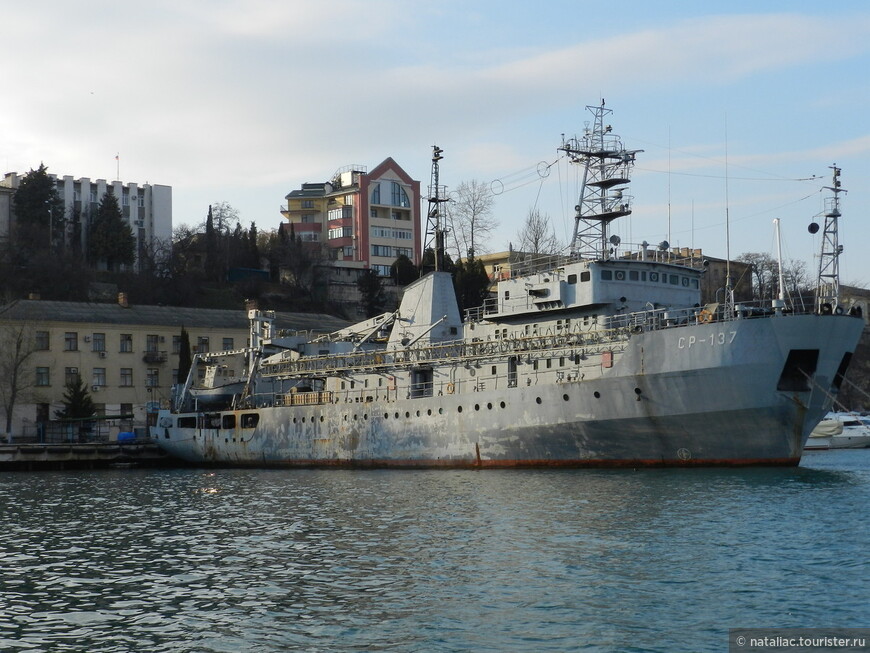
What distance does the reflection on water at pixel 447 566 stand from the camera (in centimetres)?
1459

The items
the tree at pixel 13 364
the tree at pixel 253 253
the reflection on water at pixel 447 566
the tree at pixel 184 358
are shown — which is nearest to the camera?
the reflection on water at pixel 447 566

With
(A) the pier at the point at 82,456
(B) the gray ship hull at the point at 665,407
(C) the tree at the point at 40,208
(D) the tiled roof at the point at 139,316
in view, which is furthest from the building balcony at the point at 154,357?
(B) the gray ship hull at the point at 665,407

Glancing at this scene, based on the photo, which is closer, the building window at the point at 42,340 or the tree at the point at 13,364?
the tree at the point at 13,364

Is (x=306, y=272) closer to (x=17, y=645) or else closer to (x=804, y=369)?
(x=804, y=369)

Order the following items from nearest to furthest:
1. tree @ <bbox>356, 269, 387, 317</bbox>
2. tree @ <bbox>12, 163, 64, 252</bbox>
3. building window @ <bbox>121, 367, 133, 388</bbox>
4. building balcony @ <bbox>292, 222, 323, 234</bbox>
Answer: building window @ <bbox>121, 367, 133, 388</bbox>, tree @ <bbox>12, 163, 64, 252</bbox>, tree @ <bbox>356, 269, 387, 317</bbox>, building balcony @ <bbox>292, 222, 323, 234</bbox>

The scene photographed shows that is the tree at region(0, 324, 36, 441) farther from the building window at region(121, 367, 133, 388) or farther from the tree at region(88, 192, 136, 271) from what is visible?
the tree at region(88, 192, 136, 271)

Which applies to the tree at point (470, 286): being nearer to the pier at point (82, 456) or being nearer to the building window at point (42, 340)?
the building window at point (42, 340)

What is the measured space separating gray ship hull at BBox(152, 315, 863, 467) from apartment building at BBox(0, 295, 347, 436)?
23.3 m

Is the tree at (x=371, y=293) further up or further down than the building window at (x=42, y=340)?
further up

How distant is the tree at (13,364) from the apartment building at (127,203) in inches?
1248

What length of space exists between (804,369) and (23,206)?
70.4 metres

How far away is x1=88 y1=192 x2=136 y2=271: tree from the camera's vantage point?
278 feet

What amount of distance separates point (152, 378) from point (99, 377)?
3.44 metres

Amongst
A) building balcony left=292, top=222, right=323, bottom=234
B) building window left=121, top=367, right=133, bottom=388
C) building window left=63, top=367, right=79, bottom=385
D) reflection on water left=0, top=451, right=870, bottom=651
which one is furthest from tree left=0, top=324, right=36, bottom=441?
building balcony left=292, top=222, right=323, bottom=234
